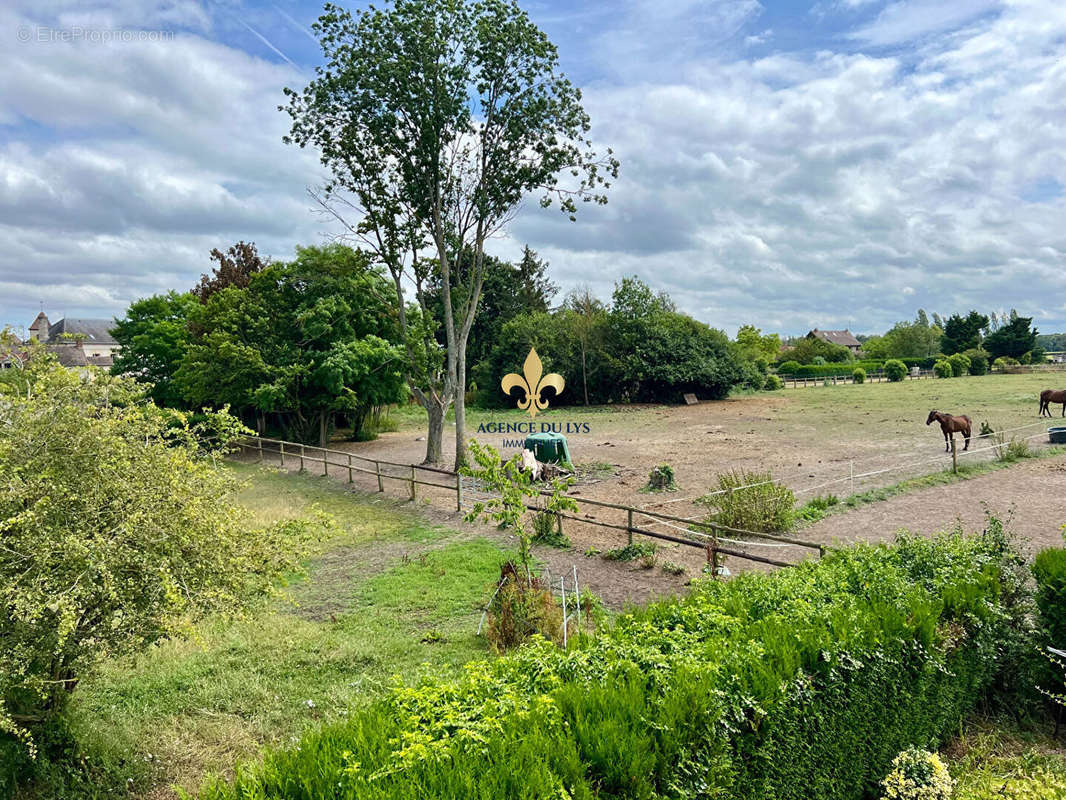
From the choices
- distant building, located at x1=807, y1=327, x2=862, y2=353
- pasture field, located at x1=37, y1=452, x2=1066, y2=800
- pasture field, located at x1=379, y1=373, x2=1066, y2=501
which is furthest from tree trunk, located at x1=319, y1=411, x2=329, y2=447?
distant building, located at x1=807, y1=327, x2=862, y2=353

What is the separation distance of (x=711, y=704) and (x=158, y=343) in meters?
31.7

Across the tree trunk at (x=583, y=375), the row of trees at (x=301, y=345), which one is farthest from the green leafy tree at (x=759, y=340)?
the row of trees at (x=301, y=345)

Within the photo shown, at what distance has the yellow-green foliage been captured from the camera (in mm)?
3355

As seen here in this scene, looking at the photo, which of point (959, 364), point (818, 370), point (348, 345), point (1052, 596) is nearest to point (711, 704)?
point (1052, 596)

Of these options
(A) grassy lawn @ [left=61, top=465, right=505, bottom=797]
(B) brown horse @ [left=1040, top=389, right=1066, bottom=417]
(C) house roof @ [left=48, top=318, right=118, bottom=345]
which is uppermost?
(C) house roof @ [left=48, top=318, right=118, bottom=345]

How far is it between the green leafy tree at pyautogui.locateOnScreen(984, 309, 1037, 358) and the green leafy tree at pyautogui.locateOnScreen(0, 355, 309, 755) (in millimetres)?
75154

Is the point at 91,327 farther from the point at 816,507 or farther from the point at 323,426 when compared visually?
the point at 816,507

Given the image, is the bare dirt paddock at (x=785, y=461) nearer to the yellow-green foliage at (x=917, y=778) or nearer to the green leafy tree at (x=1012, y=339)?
the yellow-green foliage at (x=917, y=778)

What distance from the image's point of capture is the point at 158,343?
93.6ft

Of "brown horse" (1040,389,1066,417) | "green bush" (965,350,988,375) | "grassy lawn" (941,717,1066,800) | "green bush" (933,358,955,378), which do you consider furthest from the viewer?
"green bush" (965,350,988,375)

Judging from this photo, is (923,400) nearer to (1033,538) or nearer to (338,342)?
(1033,538)

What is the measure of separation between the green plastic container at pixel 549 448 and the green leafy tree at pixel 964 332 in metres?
A: 63.2

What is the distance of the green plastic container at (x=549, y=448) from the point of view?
56.6 feet

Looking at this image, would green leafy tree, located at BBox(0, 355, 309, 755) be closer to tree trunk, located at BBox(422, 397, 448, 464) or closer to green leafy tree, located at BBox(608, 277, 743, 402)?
tree trunk, located at BBox(422, 397, 448, 464)
